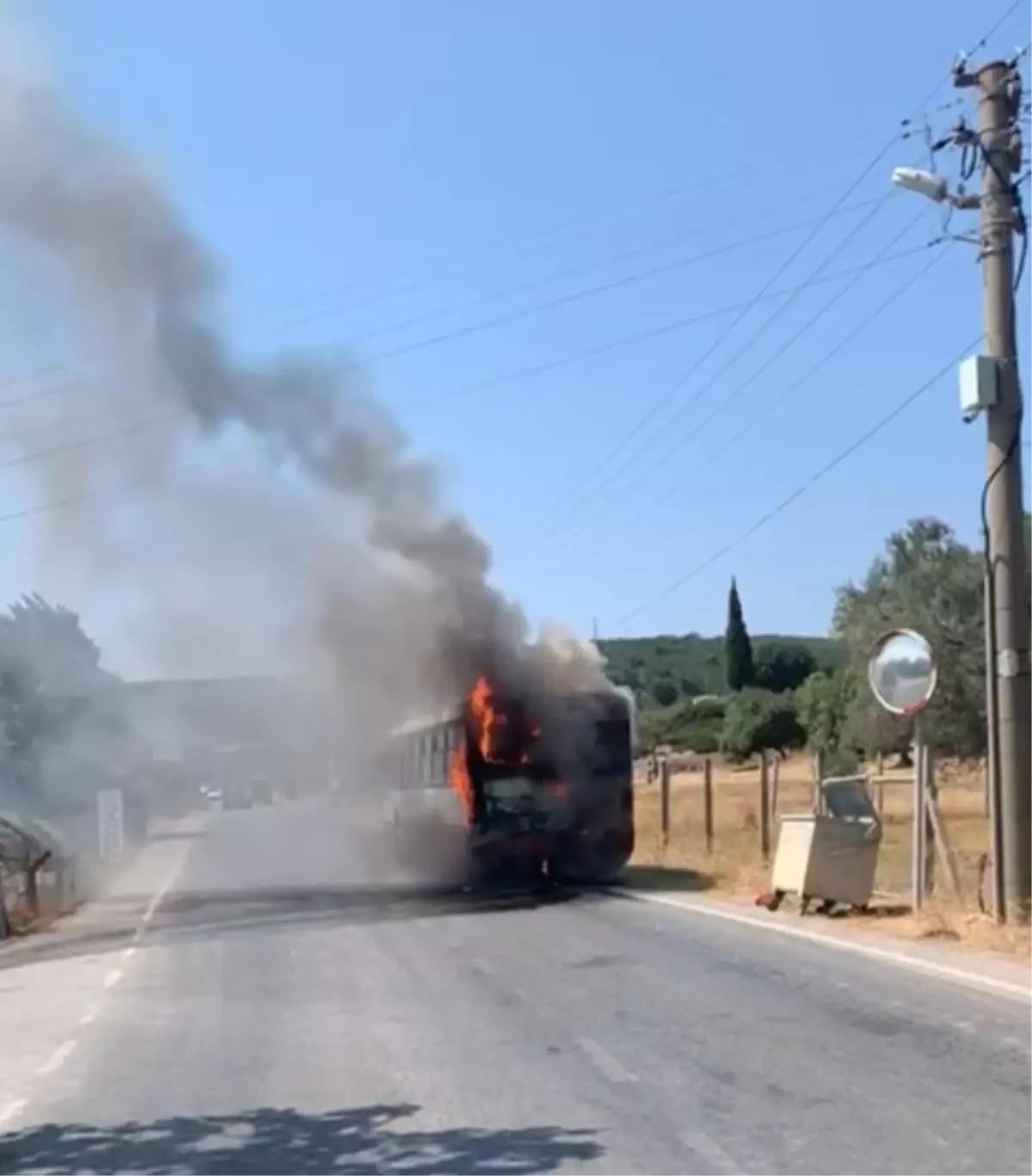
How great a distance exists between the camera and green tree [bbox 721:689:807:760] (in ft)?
251

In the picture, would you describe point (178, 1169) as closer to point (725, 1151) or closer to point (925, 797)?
point (725, 1151)

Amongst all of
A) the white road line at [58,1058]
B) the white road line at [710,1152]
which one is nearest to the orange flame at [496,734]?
the white road line at [58,1058]

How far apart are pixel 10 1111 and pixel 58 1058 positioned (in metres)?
2.03

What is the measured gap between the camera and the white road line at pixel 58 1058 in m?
11.2

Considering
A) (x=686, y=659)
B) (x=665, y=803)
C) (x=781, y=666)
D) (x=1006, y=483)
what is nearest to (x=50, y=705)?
(x=665, y=803)

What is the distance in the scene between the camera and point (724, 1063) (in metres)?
10.1

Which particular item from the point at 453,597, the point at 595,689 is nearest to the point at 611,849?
the point at 595,689

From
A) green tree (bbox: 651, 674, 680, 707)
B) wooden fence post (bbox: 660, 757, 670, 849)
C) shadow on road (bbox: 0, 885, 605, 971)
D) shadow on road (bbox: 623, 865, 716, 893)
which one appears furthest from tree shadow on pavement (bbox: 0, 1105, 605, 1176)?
green tree (bbox: 651, 674, 680, 707)

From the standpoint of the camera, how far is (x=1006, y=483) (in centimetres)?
1814

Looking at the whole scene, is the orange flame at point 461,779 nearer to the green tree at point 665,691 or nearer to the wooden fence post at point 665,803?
the wooden fence post at point 665,803

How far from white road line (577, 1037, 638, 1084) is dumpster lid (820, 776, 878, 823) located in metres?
9.69

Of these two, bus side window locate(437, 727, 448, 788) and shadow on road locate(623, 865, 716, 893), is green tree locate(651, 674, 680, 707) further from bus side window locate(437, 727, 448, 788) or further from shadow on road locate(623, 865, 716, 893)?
bus side window locate(437, 727, 448, 788)

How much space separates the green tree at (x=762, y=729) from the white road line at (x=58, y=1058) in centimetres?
6388

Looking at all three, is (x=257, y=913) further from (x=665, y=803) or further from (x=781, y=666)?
(x=781, y=666)
